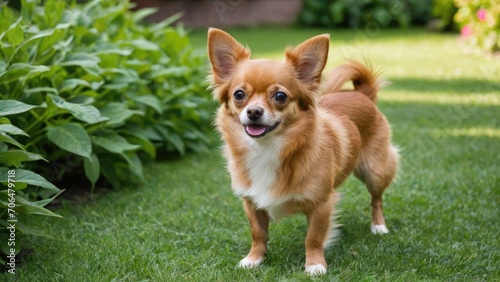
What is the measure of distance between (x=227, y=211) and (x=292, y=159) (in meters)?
1.20

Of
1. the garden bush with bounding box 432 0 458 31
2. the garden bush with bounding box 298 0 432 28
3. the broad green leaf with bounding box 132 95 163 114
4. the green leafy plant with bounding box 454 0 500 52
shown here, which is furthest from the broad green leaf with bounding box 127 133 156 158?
the garden bush with bounding box 298 0 432 28

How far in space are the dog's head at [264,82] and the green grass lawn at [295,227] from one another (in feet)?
2.57

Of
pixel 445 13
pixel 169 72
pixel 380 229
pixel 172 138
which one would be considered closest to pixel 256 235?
pixel 380 229

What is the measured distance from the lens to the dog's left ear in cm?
310

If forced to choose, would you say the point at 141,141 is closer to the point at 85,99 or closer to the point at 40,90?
the point at 85,99

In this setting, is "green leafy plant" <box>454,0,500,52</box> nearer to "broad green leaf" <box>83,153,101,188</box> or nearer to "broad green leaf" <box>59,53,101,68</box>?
"broad green leaf" <box>59,53,101,68</box>

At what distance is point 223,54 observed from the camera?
3.22m

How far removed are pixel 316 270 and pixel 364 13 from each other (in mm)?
11041

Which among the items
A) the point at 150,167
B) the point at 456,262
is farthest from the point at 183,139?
the point at 456,262

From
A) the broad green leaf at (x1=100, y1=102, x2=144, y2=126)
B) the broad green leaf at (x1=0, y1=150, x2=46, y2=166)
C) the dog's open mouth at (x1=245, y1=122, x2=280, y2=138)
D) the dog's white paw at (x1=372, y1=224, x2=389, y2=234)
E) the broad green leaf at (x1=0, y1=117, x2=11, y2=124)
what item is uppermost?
the broad green leaf at (x1=0, y1=117, x2=11, y2=124)

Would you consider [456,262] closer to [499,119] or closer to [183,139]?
[183,139]

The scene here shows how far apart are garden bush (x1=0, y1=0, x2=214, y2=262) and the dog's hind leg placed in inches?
62.8

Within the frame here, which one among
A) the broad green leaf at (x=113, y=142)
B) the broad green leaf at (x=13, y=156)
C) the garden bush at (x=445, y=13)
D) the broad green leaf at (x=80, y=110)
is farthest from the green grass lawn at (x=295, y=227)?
the garden bush at (x=445, y=13)

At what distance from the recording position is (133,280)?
119 inches
